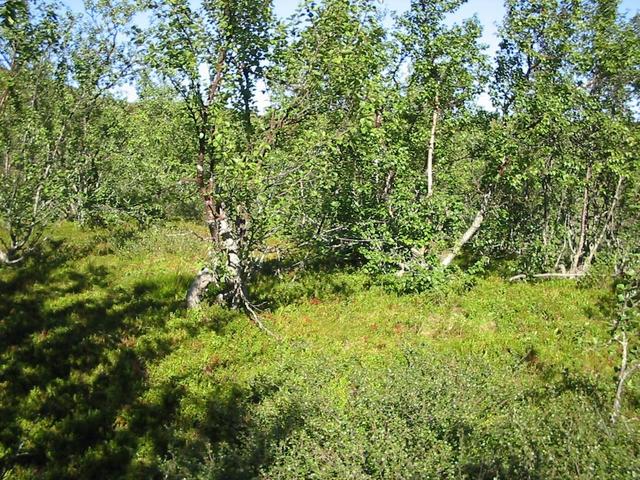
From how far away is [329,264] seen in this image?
698 inches

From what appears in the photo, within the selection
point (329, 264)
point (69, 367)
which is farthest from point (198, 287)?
point (329, 264)

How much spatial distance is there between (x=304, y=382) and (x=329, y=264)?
919cm

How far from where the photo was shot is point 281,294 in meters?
13.9

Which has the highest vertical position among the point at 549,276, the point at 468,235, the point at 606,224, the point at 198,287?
the point at 606,224

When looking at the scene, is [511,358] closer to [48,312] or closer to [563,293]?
[563,293]

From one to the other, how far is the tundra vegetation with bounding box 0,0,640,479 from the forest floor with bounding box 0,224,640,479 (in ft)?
0.18

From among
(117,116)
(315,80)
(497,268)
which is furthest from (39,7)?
(497,268)

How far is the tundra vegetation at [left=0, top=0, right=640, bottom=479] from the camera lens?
277 inches

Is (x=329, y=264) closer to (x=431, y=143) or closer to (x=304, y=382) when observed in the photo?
(x=431, y=143)

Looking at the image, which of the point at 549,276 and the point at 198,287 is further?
the point at 549,276

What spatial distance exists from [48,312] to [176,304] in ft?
9.94

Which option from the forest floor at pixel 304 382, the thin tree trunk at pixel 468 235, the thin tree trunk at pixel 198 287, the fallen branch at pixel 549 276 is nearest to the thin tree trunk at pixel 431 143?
the thin tree trunk at pixel 468 235

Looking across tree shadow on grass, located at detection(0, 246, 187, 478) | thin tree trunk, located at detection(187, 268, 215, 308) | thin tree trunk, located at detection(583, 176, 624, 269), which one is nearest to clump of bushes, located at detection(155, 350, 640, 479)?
tree shadow on grass, located at detection(0, 246, 187, 478)

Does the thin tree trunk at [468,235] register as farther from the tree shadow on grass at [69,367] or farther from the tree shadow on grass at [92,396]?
the tree shadow on grass at [69,367]
